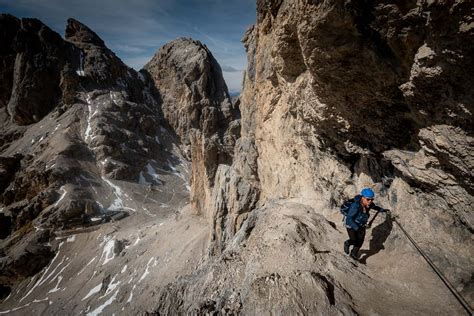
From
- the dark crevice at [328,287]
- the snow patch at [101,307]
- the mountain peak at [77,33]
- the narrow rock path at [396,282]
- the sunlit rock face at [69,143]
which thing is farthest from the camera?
the mountain peak at [77,33]

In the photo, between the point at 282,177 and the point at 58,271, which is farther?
the point at 58,271

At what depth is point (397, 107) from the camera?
8.51m

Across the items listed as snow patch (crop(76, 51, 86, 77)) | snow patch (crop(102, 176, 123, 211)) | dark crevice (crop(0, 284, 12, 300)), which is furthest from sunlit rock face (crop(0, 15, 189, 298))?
dark crevice (crop(0, 284, 12, 300))

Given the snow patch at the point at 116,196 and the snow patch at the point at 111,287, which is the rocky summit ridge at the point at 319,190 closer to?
the snow patch at the point at 111,287

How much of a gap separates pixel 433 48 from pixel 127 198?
268ft

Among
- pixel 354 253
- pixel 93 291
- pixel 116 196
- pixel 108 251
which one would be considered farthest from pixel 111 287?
pixel 354 253

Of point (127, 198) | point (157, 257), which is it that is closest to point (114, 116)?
point (127, 198)

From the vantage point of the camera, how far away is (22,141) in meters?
95.6

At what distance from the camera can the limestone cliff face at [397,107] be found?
20.7 ft

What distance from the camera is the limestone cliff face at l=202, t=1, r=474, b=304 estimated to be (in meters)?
6.30

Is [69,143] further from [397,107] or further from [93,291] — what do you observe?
[397,107]

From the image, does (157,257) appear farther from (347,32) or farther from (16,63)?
(16,63)

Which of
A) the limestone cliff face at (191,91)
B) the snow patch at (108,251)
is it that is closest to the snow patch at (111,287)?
the snow patch at (108,251)

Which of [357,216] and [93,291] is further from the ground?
[357,216]
